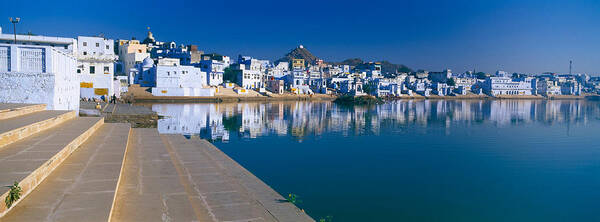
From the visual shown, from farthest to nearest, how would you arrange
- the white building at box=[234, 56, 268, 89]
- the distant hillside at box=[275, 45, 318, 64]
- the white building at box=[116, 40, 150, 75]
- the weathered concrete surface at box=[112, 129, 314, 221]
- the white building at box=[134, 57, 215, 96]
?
the distant hillside at box=[275, 45, 318, 64]
the white building at box=[234, 56, 268, 89]
the white building at box=[116, 40, 150, 75]
the white building at box=[134, 57, 215, 96]
the weathered concrete surface at box=[112, 129, 314, 221]

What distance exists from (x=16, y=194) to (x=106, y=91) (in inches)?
1435

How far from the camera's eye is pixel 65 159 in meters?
6.80

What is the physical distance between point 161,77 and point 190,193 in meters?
49.1

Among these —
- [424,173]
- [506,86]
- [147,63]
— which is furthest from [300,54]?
[424,173]

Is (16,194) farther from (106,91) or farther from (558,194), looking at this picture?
(106,91)

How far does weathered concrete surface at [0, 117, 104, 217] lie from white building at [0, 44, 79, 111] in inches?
173

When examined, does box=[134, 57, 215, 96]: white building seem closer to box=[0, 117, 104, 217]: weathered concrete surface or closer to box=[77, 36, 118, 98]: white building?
box=[77, 36, 118, 98]: white building

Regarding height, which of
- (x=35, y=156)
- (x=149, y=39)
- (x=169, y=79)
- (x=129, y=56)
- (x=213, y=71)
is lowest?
(x=35, y=156)

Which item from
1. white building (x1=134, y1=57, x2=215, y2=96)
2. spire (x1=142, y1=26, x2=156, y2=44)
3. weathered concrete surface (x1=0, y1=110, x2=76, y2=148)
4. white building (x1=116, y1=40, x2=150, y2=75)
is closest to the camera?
weathered concrete surface (x1=0, y1=110, x2=76, y2=148)

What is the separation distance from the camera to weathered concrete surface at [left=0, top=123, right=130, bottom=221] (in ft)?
14.0

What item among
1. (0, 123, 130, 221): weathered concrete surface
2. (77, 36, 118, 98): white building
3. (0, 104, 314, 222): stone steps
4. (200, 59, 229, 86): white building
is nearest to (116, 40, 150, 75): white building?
(200, 59, 229, 86): white building

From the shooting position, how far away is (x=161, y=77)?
52.2 meters

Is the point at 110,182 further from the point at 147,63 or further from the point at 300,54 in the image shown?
the point at 300,54

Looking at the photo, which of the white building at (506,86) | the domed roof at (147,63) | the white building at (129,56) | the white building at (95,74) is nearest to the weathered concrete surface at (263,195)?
the white building at (95,74)
